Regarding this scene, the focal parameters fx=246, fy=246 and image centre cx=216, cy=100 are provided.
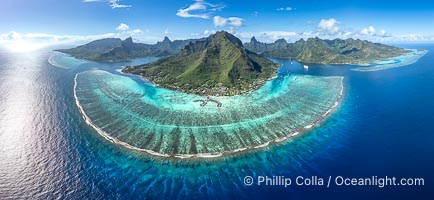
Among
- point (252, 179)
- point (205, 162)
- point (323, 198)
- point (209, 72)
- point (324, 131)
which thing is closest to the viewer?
point (323, 198)

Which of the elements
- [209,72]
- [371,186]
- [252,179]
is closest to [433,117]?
[371,186]

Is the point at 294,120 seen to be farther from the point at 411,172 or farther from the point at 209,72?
the point at 209,72

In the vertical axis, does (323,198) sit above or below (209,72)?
below

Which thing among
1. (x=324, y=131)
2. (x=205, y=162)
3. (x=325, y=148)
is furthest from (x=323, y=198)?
(x=324, y=131)

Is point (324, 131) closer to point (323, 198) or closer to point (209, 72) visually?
point (323, 198)

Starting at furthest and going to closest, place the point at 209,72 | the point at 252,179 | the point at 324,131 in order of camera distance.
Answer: the point at 209,72 → the point at 324,131 → the point at 252,179

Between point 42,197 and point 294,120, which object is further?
point 294,120
